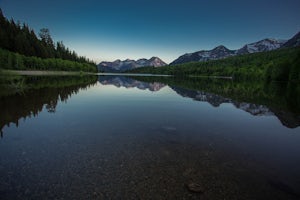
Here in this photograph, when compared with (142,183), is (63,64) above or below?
above

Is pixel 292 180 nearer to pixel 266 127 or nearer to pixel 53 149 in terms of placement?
pixel 266 127

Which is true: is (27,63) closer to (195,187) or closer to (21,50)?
(21,50)

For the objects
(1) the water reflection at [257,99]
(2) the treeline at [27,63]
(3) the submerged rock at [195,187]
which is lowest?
(3) the submerged rock at [195,187]

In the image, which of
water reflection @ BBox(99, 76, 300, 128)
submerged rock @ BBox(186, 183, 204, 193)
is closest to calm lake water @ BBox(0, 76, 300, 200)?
submerged rock @ BBox(186, 183, 204, 193)

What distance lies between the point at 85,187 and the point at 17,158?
5.06 m

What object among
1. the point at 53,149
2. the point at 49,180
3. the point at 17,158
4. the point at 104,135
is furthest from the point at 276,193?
the point at 17,158

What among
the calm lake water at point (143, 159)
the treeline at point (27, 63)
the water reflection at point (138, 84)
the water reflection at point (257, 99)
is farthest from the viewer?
the treeline at point (27, 63)

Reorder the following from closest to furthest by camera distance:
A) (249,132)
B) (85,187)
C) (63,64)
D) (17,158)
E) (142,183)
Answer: (85,187), (142,183), (17,158), (249,132), (63,64)

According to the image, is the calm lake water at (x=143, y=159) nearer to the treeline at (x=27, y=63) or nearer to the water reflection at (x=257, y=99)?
the water reflection at (x=257, y=99)

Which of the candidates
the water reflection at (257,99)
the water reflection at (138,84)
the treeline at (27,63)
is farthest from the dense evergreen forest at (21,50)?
the water reflection at (257,99)

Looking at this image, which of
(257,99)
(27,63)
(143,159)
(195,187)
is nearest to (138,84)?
(257,99)

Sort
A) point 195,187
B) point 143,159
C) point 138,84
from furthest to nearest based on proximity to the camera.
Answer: point 138,84 → point 143,159 → point 195,187

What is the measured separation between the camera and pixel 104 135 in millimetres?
13875

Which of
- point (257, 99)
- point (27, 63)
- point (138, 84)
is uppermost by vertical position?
point (27, 63)
